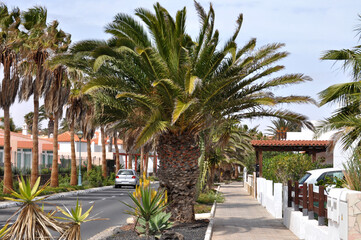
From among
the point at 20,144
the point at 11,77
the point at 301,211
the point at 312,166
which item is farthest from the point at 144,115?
the point at 20,144

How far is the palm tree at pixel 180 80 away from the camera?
15930 mm

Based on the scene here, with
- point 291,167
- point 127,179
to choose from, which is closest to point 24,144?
point 127,179

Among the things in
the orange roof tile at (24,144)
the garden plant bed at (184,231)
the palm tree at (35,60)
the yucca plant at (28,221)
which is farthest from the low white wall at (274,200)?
the orange roof tile at (24,144)

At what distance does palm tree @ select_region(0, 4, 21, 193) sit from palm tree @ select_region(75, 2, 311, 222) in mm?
13452

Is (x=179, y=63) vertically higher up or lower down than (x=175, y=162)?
higher up

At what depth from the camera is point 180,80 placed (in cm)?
1608

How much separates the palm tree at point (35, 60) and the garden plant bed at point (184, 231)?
1823 centimetres

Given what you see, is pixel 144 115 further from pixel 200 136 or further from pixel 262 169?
pixel 262 169

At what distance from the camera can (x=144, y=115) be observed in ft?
55.1

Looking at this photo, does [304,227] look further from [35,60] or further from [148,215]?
[35,60]

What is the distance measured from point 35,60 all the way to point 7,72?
361cm

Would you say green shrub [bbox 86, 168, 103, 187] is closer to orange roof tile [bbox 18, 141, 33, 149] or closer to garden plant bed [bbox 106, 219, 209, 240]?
orange roof tile [bbox 18, 141, 33, 149]

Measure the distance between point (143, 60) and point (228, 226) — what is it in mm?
5717

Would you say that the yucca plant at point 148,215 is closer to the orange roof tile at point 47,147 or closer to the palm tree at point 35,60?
the palm tree at point 35,60
